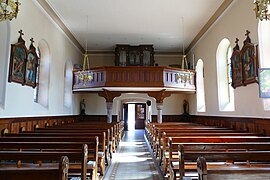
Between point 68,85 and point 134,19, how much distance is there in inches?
197

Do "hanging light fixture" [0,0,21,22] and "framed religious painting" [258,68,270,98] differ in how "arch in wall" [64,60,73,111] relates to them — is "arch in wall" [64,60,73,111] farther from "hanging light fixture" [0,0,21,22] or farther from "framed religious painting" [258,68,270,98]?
"framed religious painting" [258,68,270,98]

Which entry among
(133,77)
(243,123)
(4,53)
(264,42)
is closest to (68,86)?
(133,77)

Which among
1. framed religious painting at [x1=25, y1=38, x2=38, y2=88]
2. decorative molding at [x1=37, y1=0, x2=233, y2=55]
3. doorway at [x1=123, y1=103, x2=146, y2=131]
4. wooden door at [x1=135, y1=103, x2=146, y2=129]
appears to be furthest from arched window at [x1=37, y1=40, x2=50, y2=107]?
wooden door at [x1=135, y1=103, x2=146, y2=129]

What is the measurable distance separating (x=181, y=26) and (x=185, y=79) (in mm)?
2680

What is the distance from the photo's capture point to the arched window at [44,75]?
343 inches

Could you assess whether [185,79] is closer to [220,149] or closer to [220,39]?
[220,39]

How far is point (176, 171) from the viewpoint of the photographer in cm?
364

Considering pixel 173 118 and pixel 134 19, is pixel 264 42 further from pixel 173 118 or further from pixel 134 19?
pixel 173 118

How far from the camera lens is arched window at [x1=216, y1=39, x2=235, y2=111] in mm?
8992

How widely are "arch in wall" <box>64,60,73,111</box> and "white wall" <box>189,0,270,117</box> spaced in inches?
279

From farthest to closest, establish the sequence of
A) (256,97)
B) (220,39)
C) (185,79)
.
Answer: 1. (185,79)
2. (220,39)
3. (256,97)

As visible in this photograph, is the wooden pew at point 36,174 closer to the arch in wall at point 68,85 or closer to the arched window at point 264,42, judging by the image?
the arched window at point 264,42

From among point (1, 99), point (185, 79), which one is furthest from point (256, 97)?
point (1, 99)

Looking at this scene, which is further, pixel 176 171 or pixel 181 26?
pixel 181 26
